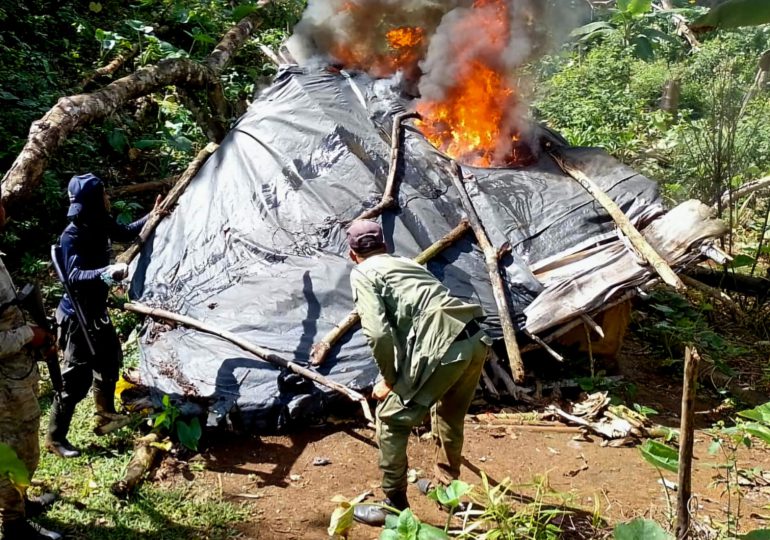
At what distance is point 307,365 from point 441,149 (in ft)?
9.74

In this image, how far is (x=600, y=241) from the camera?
545 centimetres

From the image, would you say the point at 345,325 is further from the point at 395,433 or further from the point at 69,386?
the point at 69,386

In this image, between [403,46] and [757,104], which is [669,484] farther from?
[757,104]

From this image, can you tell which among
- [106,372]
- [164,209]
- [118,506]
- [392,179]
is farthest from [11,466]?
[164,209]

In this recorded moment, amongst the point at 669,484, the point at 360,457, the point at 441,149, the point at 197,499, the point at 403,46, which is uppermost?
the point at 403,46

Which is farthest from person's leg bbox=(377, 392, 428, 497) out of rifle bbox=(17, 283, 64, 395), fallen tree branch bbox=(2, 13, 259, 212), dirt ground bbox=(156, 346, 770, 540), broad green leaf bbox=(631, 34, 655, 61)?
broad green leaf bbox=(631, 34, 655, 61)

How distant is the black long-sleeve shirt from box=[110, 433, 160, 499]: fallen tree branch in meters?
0.92

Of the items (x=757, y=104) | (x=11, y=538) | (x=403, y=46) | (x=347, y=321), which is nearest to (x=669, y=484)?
(x=347, y=321)

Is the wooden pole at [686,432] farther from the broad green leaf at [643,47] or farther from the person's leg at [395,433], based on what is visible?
the broad green leaf at [643,47]

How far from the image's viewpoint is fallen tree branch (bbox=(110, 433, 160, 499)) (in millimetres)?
3912

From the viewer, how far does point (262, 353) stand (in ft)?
15.8

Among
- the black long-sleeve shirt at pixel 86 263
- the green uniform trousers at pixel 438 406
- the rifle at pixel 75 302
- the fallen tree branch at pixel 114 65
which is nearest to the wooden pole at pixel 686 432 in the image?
the green uniform trousers at pixel 438 406

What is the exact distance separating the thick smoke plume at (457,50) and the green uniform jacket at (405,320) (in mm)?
3384

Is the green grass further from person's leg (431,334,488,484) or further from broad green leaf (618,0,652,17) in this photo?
broad green leaf (618,0,652,17)
